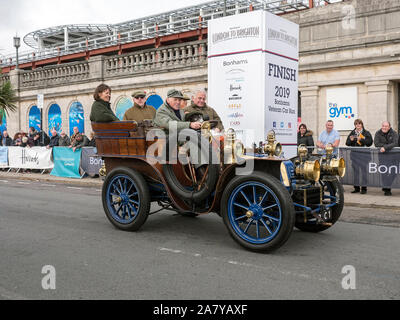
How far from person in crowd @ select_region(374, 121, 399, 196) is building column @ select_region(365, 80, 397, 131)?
2.39 meters

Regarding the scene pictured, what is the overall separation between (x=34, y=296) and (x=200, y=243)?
2.26 metres

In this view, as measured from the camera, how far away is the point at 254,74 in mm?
7793

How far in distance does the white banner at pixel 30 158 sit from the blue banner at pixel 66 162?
0.49m

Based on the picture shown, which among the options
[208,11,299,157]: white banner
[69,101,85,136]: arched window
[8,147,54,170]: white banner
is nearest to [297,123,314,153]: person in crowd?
[208,11,299,157]: white banner

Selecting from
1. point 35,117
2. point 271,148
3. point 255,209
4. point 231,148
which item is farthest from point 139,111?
point 35,117

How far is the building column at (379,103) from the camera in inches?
480

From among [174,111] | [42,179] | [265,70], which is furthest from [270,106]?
[42,179]

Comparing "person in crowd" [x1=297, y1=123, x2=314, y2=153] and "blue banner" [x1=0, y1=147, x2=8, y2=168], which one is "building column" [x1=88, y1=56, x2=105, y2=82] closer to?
"blue banner" [x1=0, y1=147, x2=8, y2=168]

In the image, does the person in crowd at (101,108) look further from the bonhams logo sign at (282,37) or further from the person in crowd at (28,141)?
the person in crowd at (28,141)

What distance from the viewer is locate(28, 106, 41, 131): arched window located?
23430 mm

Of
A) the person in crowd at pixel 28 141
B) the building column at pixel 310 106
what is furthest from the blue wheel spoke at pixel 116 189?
the person in crowd at pixel 28 141

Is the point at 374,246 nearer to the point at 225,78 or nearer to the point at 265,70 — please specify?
Answer: the point at 265,70

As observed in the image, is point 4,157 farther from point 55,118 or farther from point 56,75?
point 56,75

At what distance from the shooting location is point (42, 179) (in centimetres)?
1512
